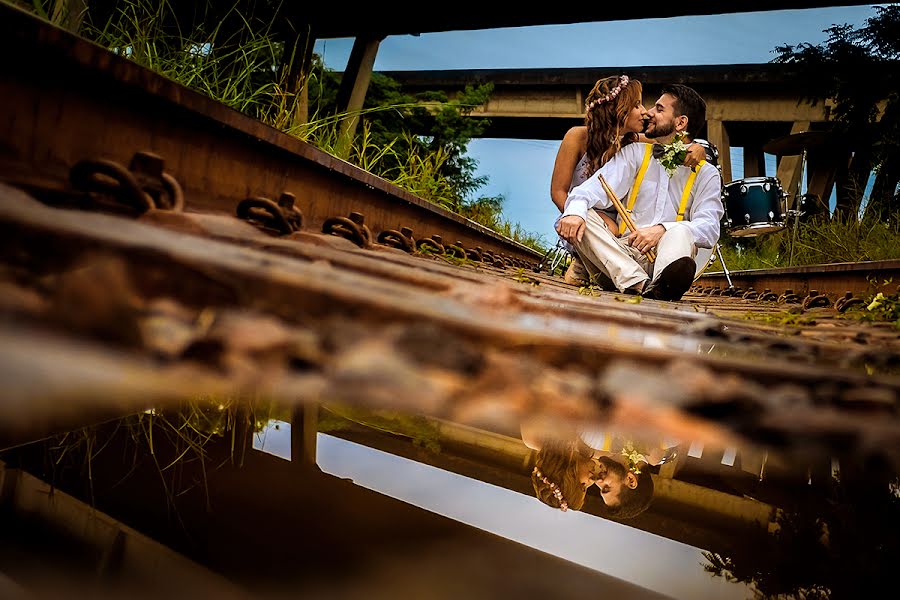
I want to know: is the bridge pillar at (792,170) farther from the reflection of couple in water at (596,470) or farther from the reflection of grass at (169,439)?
the reflection of grass at (169,439)

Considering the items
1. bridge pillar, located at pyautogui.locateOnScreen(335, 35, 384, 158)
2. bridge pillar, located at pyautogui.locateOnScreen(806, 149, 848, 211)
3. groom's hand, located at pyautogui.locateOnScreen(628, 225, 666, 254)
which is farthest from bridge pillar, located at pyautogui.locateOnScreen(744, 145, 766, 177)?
groom's hand, located at pyautogui.locateOnScreen(628, 225, 666, 254)

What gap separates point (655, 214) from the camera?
3.27 metres

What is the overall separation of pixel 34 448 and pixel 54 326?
0.58 meters

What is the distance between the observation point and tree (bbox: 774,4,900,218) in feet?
31.6

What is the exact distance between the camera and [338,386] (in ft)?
1.36

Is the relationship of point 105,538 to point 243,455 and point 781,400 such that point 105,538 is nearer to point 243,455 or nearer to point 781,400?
point 243,455

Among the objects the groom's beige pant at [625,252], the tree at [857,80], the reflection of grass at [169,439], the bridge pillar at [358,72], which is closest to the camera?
the reflection of grass at [169,439]

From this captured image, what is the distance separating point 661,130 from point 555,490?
10.7 ft

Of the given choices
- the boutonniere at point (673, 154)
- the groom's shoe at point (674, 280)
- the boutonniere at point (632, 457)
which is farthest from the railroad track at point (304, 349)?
the boutonniere at point (673, 154)

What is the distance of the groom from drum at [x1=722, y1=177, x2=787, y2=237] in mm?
4075

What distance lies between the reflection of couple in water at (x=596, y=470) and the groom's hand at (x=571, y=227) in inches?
82.8

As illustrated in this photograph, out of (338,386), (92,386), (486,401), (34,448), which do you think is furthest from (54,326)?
(34,448)

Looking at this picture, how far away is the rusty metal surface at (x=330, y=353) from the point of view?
0.42 metres

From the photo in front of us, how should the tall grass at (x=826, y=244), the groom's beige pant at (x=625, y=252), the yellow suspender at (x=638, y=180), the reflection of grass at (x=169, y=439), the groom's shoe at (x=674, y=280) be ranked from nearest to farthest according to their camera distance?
1. the reflection of grass at (x=169, y=439)
2. the groom's shoe at (x=674, y=280)
3. the groom's beige pant at (x=625, y=252)
4. the yellow suspender at (x=638, y=180)
5. the tall grass at (x=826, y=244)
